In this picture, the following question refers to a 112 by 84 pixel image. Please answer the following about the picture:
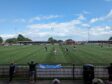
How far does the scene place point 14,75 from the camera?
2184 cm

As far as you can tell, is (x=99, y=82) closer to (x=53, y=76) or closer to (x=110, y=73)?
(x=110, y=73)

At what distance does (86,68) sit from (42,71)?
4140mm

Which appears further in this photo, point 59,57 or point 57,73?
point 59,57

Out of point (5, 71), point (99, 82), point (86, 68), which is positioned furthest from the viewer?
point (5, 71)

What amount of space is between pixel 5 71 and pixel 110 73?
8636 mm

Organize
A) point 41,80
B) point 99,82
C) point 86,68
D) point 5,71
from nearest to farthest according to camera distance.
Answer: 1. point 99,82
2. point 86,68
3. point 41,80
4. point 5,71

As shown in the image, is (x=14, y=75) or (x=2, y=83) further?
(x=14, y=75)

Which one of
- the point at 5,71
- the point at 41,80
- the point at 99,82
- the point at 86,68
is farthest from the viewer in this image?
the point at 5,71

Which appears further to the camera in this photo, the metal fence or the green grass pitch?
the green grass pitch

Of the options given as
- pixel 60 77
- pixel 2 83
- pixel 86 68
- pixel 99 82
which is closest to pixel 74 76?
pixel 60 77

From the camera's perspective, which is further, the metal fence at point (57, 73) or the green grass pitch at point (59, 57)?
the green grass pitch at point (59, 57)

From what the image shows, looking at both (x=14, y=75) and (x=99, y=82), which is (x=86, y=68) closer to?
(x=99, y=82)

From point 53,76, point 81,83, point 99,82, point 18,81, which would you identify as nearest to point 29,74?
point 18,81

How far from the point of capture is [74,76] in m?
22.0
